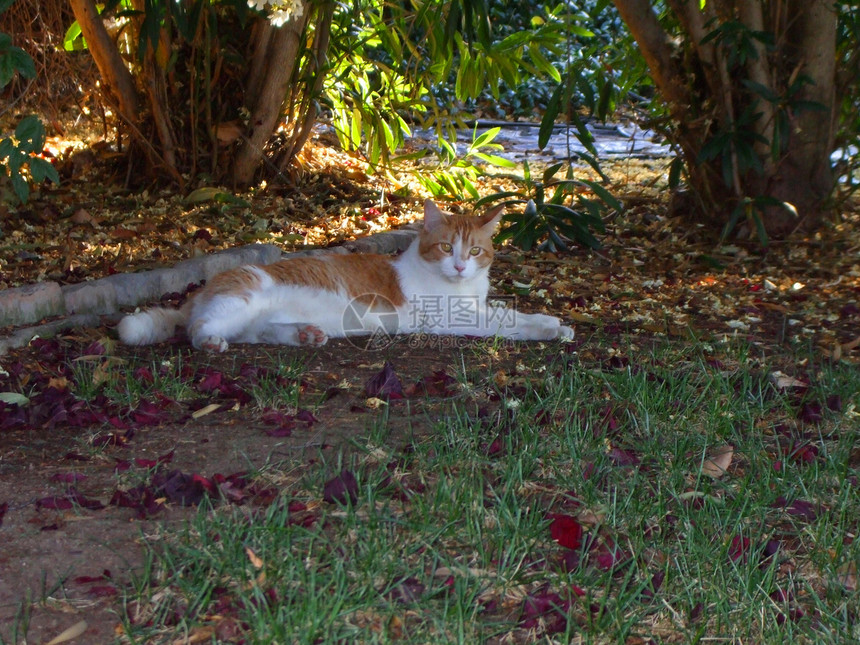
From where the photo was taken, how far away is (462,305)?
12.5ft

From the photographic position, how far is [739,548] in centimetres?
191

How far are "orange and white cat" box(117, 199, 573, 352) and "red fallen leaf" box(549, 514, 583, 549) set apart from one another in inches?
64.9

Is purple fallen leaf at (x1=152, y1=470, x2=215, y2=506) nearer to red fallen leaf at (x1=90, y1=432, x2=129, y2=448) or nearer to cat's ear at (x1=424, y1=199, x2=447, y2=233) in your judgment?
red fallen leaf at (x1=90, y1=432, x2=129, y2=448)

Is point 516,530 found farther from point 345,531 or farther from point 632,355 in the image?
point 632,355

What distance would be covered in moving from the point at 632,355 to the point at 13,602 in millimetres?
2149

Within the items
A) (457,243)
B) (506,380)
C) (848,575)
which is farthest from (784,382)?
(457,243)

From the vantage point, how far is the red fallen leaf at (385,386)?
9.17 ft

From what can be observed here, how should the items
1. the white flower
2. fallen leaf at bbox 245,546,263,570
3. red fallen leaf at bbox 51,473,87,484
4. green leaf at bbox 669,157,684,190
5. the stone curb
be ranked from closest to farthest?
1. fallen leaf at bbox 245,546,263,570
2. red fallen leaf at bbox 51,473,87,484
3. the white flower
4. the stone curb
5. green leaf at bbox 669,157,684,190

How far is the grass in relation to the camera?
1689mm

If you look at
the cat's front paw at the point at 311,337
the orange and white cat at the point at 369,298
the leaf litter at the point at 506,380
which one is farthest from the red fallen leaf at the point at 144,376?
the cat's front paw at the point at 311,337

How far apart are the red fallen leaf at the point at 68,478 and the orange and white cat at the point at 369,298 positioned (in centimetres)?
118

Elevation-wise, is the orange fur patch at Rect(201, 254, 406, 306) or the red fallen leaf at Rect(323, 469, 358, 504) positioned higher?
the orange fur patch at Rect(201, 254, 406, 306)

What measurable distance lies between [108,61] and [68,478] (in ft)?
12.0

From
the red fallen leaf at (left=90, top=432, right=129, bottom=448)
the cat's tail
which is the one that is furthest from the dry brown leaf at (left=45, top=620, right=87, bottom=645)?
the cat's tail
